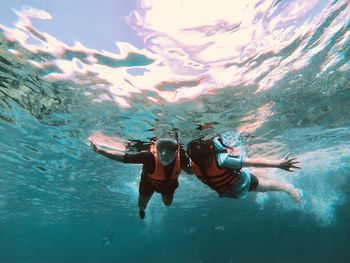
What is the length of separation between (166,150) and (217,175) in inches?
66.5

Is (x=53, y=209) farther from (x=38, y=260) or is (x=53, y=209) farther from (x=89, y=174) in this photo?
(x=38, y=260)

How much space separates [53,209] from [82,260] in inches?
5941

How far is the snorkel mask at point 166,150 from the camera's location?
7.26 metres

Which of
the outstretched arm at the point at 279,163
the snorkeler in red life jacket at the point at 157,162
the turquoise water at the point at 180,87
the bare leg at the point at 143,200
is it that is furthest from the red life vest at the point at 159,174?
the turquoise water at the point at 180,87

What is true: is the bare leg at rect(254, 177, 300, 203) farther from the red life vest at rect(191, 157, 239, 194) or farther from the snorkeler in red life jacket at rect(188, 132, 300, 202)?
the red life vest at rect(191, 157, 239, 194)

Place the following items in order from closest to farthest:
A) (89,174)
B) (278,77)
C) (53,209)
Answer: (278,77) → (89,174) → (53,209)

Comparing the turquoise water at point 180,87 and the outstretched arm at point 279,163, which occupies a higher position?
the turquoise water at point 180,87

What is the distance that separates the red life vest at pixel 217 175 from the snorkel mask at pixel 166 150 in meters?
1.03

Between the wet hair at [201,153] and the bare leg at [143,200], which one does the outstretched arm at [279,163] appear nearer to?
the wet hair at [201,153]

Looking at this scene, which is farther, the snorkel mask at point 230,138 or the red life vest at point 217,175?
the snorkel mask at point 230,138

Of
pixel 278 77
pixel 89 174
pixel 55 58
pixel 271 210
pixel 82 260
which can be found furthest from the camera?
pixel 82 260

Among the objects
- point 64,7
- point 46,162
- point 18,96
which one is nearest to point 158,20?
point 64,7

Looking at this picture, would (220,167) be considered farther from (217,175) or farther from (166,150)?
(166,150)

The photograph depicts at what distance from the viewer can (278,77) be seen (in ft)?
41.4
